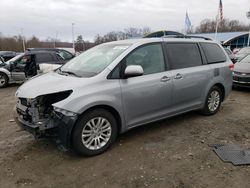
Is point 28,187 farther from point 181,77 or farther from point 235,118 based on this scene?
point 235,118

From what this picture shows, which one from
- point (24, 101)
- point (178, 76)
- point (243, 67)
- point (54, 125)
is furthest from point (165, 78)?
point (243, 67)

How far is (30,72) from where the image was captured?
33.4ft

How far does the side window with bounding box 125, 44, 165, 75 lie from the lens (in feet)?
14.1

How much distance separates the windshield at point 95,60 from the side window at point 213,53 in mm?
2111

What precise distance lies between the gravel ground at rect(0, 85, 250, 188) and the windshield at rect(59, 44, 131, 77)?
51.9 inches

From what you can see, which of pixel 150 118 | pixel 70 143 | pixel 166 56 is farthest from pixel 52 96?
pixel 166 56

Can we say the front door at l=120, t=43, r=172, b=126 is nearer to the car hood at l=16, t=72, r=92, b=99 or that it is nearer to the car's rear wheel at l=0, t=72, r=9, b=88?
the car hood at l=16, t=72, r=92, b=99

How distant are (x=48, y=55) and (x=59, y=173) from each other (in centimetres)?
843

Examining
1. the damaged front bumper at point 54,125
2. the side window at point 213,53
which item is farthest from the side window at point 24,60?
the side window at point 213,53

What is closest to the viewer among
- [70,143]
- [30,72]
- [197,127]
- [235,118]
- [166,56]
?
[70,143]

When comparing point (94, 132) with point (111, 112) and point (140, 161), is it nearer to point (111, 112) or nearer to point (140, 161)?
point (111, 112)

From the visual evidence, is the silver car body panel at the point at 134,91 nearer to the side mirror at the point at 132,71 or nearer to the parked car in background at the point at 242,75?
the side mirror at the point at 132,71

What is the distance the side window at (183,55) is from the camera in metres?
4.79

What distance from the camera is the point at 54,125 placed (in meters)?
3.62
